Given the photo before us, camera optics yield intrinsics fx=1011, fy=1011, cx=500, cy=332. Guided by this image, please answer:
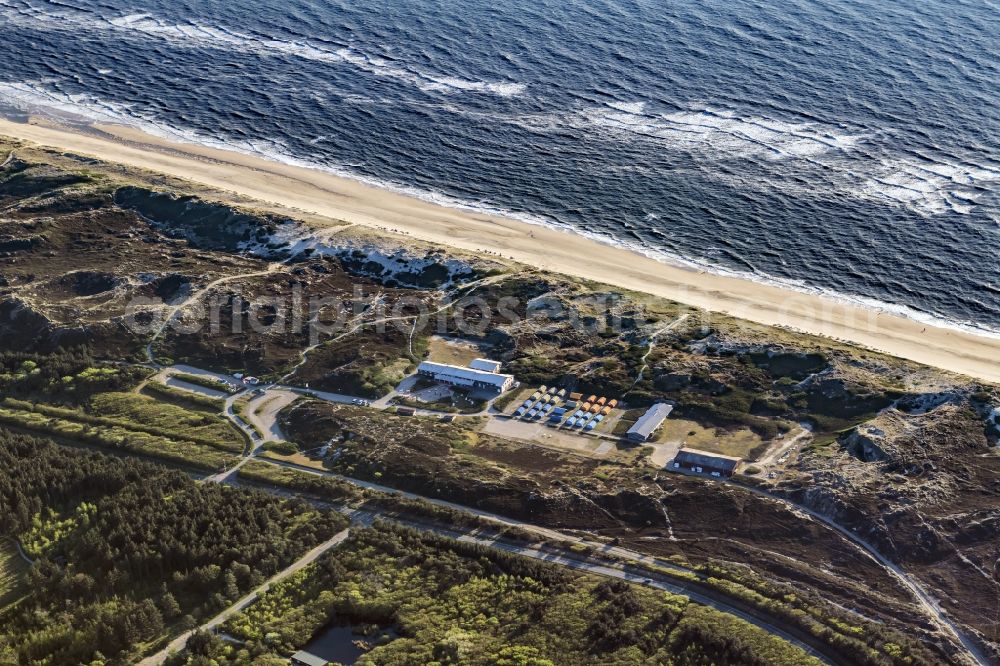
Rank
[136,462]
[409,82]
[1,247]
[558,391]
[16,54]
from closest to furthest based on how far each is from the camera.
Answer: [136,462]
[558,391]
[1,247]
[409,82]
[16,54]

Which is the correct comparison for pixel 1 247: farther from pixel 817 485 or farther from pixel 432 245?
pixel 817 485

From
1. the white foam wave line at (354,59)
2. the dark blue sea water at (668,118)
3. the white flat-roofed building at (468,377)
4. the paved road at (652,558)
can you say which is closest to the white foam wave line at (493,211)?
the dark blue sea water at (668,118)

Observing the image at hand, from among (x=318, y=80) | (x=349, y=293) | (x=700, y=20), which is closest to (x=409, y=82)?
(x=318, y=80)

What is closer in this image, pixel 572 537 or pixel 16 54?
pixel 572 537

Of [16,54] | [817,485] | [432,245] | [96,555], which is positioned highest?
[16,54]

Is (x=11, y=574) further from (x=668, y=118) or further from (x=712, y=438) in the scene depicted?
(x=668, y=118)

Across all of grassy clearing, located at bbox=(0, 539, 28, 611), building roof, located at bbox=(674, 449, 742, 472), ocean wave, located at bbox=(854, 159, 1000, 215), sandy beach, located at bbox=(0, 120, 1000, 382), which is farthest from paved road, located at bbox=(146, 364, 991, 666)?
ocean wave, located at bbox=(854, 159, 1000, 215)

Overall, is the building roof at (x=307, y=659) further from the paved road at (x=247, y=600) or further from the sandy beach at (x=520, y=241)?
the sandy beach at (x=520, y=241)
